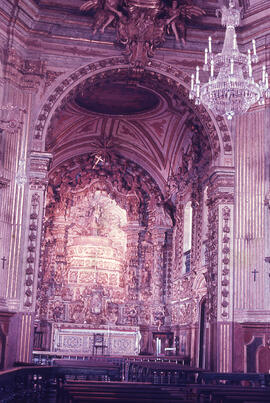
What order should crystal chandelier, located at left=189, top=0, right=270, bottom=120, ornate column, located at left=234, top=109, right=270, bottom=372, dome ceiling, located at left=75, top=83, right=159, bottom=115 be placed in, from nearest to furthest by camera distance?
1. crystal chandelier, located at left=189, top=0, right=270, bottom=120
2. ornate column, located at left=234, top=109, right=270, bottom=372
3. dome ceiling, located at left=75, top=83, right=159, bottom=115

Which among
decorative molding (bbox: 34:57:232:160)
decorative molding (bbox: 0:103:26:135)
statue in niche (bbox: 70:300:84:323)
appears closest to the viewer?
decorative molding (bbox: 0:103:26:135)

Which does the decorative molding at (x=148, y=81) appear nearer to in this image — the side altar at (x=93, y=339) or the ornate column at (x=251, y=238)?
the ornate column at (x=251, y=238)

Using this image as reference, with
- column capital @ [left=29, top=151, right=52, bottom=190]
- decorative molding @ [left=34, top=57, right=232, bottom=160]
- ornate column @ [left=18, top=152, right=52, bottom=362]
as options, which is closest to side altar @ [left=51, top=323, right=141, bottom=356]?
ornate column @ [left=18, top=152, right=52, bottom=362]

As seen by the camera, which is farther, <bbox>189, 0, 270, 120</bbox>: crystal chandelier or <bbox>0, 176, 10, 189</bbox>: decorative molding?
<bbox>0, 176, 10, 189</bbox>: decorative molding

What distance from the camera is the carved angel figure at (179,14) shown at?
1580 centimetres

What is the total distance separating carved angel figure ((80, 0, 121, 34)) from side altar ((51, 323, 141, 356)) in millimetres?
10025

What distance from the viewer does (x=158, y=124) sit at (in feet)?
71.4

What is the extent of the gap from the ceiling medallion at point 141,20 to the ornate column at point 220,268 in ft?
11.8

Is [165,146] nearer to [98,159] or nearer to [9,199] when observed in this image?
[98,159]

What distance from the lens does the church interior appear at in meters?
14.5

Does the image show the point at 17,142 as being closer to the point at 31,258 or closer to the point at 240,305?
the point at 31,258

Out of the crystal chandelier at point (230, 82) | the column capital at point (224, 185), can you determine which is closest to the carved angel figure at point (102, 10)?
the column capital at point (224, 185)

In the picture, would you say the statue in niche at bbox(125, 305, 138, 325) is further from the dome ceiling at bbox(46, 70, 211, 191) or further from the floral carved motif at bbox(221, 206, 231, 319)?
the floral carved motif at bbox(221, 206, 231, 319)

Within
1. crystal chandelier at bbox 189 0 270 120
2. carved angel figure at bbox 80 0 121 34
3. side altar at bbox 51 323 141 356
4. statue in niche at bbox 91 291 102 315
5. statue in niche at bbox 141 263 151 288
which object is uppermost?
carved angel figure at bbox 80 0 121 34
